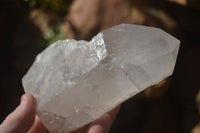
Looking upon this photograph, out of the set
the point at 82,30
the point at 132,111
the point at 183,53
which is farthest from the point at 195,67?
the point at 82,30

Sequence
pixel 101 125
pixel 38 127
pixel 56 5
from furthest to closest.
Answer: pixel 56 5
pixel 38 127
pixel 101 125

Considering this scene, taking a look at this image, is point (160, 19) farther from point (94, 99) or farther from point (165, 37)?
point (94, 99)

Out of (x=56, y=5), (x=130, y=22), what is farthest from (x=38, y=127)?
(x=56, y=5)

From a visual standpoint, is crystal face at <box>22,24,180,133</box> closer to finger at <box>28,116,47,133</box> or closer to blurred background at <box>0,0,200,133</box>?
finger at <box>28,116,47,133</box>

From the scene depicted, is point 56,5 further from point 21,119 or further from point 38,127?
point 21,119

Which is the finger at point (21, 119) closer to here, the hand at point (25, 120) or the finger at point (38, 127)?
the hand at point (25, 120)

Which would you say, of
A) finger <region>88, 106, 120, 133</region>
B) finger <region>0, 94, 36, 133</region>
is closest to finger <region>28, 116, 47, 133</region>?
finger <region>0, 94, 36, 133</region>
